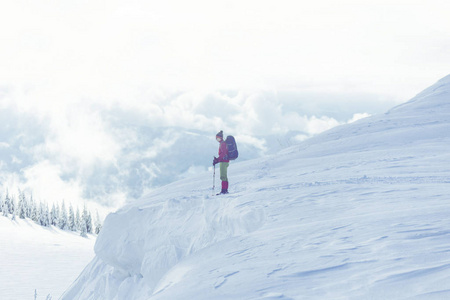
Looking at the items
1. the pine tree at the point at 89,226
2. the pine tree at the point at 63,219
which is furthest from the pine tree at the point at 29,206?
the pine tree at the point at 89,226

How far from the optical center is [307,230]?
20.7 ft

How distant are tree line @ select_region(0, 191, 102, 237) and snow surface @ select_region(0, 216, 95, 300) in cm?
1958

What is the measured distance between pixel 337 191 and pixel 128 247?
20.0 ft

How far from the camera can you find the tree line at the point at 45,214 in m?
77.7

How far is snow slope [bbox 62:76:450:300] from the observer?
4344 mm

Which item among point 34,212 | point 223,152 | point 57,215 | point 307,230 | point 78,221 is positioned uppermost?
point 223,152

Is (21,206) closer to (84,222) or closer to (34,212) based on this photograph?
(34,212)

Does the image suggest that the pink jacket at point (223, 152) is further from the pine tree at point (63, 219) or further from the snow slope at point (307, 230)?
the pine tree at point (63, 219)

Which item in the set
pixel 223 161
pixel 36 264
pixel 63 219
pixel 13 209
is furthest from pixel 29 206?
pixel 223 161

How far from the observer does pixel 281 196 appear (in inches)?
362

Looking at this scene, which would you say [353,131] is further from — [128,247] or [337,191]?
[128,247]

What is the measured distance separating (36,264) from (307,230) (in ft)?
125

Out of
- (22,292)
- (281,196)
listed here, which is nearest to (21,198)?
(22,292)

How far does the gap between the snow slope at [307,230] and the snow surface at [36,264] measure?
56.9 feet
